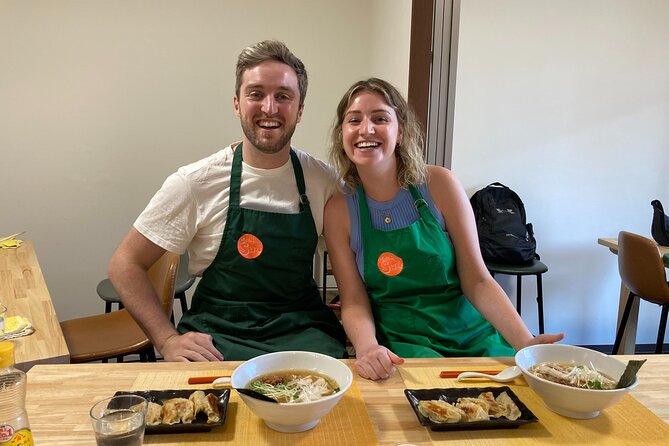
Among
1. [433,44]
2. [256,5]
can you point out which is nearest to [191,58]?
[256,5]

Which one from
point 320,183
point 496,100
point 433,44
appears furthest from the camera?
point 496,100

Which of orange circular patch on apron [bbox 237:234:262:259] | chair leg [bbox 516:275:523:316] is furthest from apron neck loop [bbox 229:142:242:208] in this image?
chair leg [bbox 516:275:523:316]

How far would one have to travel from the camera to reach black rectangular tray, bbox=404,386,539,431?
926 mm

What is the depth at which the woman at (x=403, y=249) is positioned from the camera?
5.11ft

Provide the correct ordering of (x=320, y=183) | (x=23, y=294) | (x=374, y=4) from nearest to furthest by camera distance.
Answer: (x=320, y=183) → (x=23, y=294) → (x=374, y=4)

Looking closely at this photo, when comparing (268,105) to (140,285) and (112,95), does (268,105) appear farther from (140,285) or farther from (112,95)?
(112,95)

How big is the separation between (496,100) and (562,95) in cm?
47

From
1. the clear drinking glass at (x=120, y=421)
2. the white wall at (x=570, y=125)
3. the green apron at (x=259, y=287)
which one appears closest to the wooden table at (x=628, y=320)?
the white wall at (x=570, y=125)

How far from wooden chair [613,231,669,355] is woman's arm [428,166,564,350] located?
5.30ft

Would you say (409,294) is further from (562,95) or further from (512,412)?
(562,95)

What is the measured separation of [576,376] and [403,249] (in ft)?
2.19

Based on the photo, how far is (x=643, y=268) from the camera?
110 inches

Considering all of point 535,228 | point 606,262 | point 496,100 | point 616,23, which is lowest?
point 606,262

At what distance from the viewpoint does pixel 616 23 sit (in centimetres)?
355
